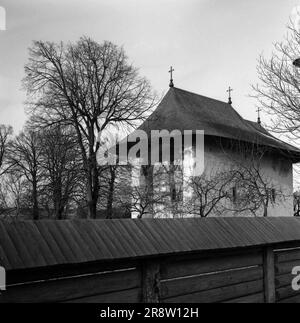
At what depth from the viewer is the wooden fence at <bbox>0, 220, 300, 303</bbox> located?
12.9 ft

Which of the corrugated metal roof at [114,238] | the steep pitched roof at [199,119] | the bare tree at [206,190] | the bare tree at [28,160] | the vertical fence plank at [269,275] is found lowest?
the vertical fence plank at [269,275]

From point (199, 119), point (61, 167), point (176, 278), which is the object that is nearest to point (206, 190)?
point (61, 167)

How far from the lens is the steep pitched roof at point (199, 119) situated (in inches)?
920

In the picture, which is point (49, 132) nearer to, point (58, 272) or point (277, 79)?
point (277, 79)

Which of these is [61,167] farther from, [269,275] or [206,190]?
[269,275]

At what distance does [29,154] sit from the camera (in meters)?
26.8

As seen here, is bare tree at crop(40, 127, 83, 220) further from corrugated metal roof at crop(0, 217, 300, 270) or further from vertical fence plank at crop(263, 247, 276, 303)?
corrugated metal roof at crop(0, 217, 300, 270)

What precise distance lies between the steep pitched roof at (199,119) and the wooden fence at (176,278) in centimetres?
1635

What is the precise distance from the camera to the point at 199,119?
24203mm

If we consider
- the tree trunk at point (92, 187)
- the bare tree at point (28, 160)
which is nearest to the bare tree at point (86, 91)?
the tree trunk at point (92, 187)

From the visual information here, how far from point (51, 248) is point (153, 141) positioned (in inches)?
765

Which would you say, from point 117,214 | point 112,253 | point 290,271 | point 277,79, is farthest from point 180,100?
point 112,253

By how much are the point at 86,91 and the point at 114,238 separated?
16.7 metres

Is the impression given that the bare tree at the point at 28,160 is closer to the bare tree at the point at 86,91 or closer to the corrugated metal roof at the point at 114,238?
the bare tree at the point at 86,91
